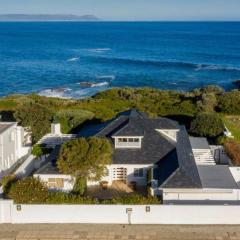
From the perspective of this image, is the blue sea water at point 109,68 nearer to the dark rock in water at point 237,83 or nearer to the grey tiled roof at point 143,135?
the dark rock in water at point 237,83

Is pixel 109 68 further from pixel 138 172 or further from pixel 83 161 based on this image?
pixel 83 161

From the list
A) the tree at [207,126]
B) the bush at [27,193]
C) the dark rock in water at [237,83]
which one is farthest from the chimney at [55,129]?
the dark rock in water at [237,83]

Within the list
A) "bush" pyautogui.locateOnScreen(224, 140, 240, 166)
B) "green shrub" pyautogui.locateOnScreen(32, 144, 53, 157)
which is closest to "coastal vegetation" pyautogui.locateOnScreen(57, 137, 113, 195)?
"green shrub" pyautogui.locateOnScreen(32, 144, 53, 157)

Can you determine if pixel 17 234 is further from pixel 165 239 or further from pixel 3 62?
pixel 3 62

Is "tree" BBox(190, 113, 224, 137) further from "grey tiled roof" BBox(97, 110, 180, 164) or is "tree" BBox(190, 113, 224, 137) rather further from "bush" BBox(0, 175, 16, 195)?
"bush" BBox(0, 175, 16, 195)

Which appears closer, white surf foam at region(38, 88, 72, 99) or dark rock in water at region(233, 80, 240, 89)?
white surf foam at region(38, 88, 72, 99)

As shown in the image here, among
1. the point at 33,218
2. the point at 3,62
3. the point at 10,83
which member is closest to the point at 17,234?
the point at 33,218
